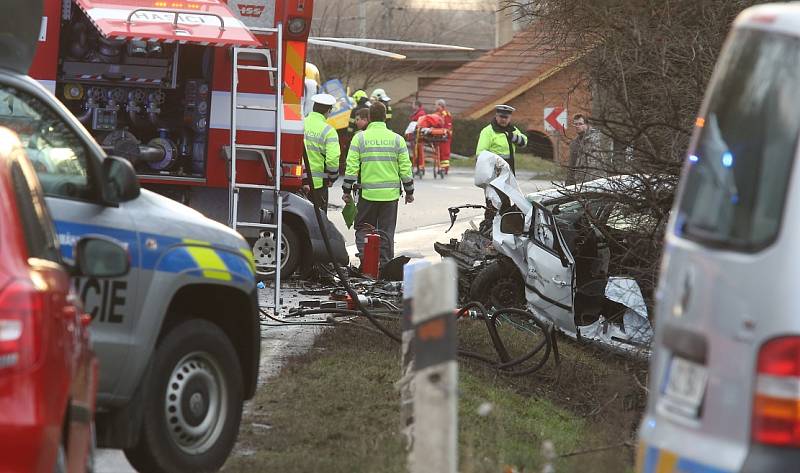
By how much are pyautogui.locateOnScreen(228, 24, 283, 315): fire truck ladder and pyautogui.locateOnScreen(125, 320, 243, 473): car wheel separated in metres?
4.96

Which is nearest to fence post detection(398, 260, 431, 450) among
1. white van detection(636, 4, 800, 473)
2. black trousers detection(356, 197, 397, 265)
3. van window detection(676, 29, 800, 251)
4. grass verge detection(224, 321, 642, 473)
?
grass verge detection(224, 321, 642, 473)

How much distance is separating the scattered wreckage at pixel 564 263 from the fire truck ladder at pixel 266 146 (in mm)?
1832

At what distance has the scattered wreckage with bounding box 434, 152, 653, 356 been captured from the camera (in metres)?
11.6

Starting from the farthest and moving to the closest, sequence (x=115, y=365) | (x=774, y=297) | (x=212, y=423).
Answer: (x=212, y=423) → (x=115, y=365) → (x=774, y=297)

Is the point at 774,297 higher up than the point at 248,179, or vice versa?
the point at 774,297

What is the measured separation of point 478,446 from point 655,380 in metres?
3.07

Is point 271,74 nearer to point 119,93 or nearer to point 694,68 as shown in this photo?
point 119,93

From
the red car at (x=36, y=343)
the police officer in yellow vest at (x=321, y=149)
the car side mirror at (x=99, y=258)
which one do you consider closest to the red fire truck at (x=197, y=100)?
the police officer in yellow vest at (x=321, y=149)

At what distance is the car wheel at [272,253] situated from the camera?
13.9 m

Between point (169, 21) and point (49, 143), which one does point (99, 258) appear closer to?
point (49, 143)

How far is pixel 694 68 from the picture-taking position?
10.8 meters

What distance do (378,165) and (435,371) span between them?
11.3m

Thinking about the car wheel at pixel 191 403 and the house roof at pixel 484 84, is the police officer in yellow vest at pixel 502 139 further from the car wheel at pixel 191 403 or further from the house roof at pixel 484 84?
the house roof at pixel 484 84

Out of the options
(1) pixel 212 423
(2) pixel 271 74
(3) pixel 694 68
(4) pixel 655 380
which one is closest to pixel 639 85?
(3) pixel 694 68
